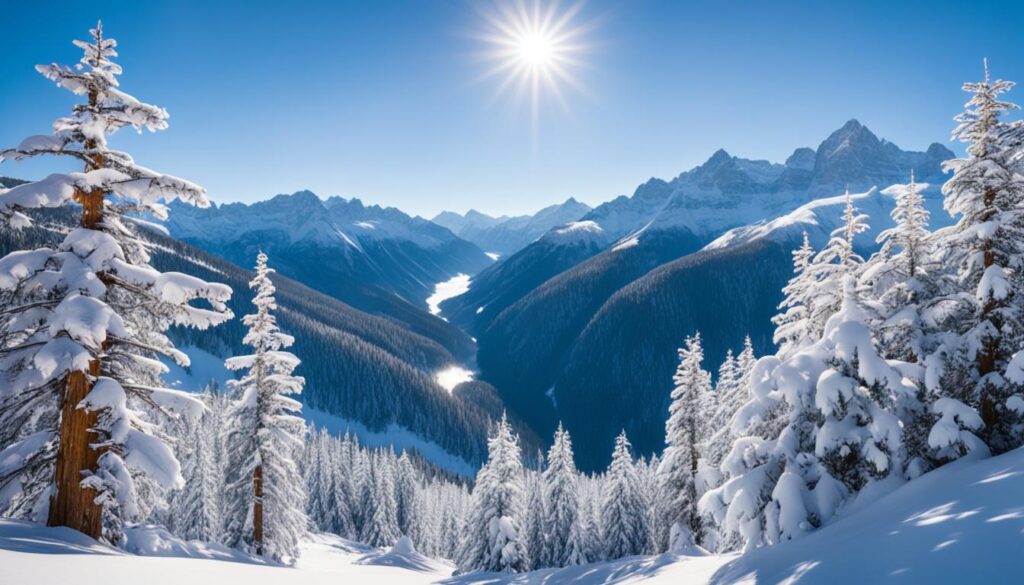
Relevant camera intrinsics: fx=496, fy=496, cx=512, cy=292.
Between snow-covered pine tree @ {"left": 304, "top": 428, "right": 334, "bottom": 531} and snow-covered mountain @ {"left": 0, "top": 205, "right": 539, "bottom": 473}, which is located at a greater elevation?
snow-covered mountain @ {"left": 0, "top": 205, "right": 539, "bottom": 473}

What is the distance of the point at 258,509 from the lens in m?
22.1

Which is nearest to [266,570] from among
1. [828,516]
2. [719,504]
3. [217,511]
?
[719,504]

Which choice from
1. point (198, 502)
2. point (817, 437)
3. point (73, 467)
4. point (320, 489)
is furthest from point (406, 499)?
point (817, 437)

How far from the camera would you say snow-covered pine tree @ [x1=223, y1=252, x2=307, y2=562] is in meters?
21.8

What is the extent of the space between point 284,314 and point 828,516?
17884 cm

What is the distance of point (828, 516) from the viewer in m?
11.4

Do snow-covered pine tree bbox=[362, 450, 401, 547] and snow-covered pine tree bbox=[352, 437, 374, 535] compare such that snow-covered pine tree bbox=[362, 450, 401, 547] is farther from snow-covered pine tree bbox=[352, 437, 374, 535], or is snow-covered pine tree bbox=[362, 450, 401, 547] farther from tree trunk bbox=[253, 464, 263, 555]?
tree trunk bbox=[253, 464, 263, 555]

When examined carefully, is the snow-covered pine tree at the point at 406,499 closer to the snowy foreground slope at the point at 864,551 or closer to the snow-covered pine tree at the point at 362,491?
the snow-covered pine tree at the point at 362,491

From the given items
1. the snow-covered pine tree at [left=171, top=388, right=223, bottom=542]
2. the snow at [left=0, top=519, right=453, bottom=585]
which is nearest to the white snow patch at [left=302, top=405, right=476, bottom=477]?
the snow-covered pine tree at [left=171, top=388, right=223, bottom=542]

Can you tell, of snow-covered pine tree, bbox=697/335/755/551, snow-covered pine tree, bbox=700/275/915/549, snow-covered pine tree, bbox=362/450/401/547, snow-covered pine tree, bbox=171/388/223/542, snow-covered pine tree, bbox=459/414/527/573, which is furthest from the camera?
snow-covered pine tree, bbox=362/450/401/547

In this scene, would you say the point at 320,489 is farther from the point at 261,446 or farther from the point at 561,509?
the point at 261,446

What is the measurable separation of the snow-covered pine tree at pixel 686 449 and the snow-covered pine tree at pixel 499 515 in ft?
39.3

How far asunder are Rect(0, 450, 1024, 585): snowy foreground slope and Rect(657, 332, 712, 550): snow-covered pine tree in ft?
50.8

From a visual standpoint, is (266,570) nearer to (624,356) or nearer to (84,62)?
(84,62)
